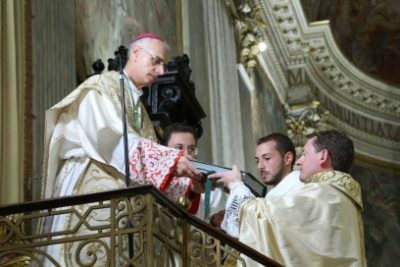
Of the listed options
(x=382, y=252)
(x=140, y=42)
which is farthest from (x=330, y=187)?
(x=382, y=252)

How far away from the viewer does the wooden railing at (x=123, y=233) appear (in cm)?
491

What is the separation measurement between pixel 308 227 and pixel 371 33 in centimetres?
1664

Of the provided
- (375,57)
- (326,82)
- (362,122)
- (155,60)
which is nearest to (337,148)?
(155,60)

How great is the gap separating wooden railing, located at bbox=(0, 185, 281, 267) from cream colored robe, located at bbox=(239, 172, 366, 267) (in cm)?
49

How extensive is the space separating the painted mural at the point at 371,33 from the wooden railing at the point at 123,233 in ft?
54.8

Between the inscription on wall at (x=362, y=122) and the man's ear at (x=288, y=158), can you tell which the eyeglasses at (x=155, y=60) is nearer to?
the man's ear at (x=288, y=158)

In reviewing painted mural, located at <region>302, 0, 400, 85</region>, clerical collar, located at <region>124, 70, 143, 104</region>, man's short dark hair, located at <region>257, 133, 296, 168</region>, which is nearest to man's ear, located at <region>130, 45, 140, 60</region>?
clerical collar, located at <region>124, 70, 143, 104</region>

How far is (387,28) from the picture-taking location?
2202 cm

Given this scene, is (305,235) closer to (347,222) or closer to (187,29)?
(347,222)

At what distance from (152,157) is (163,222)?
73 cm

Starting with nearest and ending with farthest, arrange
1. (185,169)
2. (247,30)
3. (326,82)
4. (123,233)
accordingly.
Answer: (123,233) → (185,169) → (247,30) → (326,82)

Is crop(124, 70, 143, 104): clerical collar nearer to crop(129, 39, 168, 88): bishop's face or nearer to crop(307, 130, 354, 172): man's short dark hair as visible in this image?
crop(129, 39, 168, 88): bishop's face

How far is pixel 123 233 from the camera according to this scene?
4.93m

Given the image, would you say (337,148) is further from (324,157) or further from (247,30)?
(247,30)
